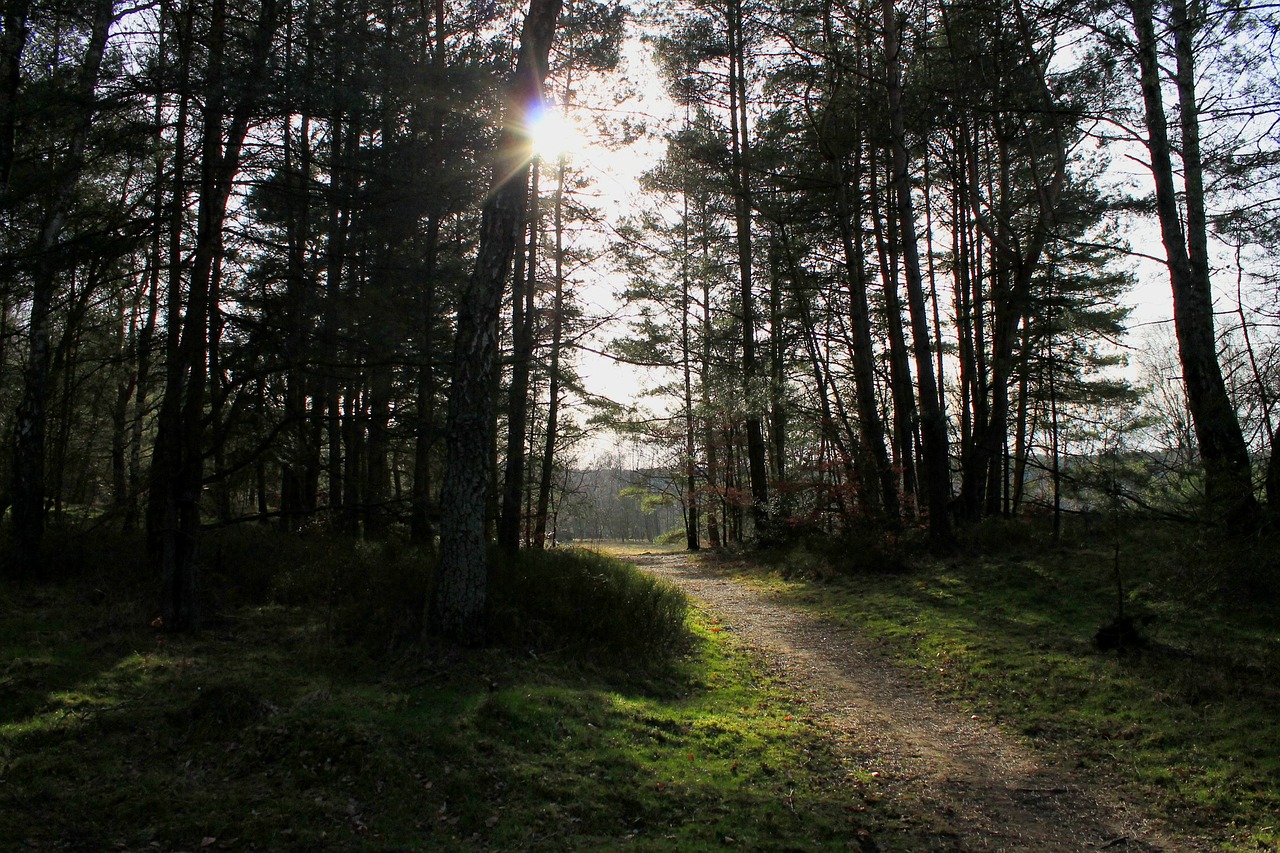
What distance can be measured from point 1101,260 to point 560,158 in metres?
13.5

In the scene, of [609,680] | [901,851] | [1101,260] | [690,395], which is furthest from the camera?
[690,395]

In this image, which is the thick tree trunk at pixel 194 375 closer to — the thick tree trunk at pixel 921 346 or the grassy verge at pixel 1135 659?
the grassy verge at pixel 1135 659

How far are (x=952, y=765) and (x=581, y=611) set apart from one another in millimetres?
3913

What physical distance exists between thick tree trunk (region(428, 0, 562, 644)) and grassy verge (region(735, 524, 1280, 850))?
15.2ft

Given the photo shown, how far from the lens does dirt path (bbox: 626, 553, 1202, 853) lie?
418cm

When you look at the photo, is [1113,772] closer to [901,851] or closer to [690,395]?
[901,851]

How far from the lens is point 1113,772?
485 cm

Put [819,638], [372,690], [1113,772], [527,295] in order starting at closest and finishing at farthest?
1. [1113,772]
2. [372,690]
3. [819,638]
4. [527,295]

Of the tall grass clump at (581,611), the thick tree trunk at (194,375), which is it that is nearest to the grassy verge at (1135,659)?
the tall grass clump at (581,611)

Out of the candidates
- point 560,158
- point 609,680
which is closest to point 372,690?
point 609,680

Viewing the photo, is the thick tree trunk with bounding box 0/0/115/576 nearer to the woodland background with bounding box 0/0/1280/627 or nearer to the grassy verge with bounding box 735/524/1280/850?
the woodland background with bounding box 0/0/1280/627

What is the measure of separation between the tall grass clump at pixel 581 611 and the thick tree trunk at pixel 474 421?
1.81ft

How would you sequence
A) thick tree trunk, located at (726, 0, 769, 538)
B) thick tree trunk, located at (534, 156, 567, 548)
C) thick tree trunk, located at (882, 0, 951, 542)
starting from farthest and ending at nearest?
thick tree trunk, located at (726, 0, 769, 538), thick tree trunk, located at (534, 156, 567, 548), thick tree trunk, located at (882, 0, 951, 542)

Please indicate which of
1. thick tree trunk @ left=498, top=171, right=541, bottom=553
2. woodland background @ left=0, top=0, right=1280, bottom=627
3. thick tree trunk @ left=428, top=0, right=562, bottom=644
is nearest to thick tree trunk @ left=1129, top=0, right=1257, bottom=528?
woodland background @ left=0, top=0, right=1280, bottom=627
